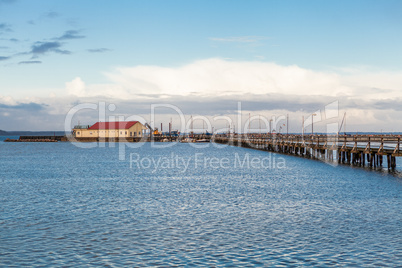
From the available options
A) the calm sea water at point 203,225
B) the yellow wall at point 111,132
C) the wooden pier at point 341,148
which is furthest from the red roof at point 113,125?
the calm sea water at point 203,225

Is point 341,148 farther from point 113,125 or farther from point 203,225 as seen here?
point 113,125

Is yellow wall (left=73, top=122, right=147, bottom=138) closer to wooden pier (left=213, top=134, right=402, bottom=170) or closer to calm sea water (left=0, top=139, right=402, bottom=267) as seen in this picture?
wooden pier (left=213, top=134, right=402, bottom=170)

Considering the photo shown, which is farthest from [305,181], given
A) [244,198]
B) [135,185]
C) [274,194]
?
[135,185]

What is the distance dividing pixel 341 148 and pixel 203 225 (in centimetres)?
3532

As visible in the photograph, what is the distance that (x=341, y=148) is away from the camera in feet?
161

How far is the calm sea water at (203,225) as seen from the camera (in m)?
13.3

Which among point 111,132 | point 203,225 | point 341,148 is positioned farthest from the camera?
point 111,132

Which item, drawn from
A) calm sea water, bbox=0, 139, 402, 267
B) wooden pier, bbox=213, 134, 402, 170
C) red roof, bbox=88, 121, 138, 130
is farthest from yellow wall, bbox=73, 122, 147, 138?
calm sea water, bbox=0, 139, 402, 267

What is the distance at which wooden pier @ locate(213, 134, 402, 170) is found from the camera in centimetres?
4135

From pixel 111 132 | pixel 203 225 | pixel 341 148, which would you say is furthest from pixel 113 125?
pixel 203 225

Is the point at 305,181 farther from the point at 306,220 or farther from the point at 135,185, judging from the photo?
the point at 306,220

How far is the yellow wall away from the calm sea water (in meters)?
106

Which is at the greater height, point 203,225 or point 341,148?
point 341,148

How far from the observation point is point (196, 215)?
65.8 ft
